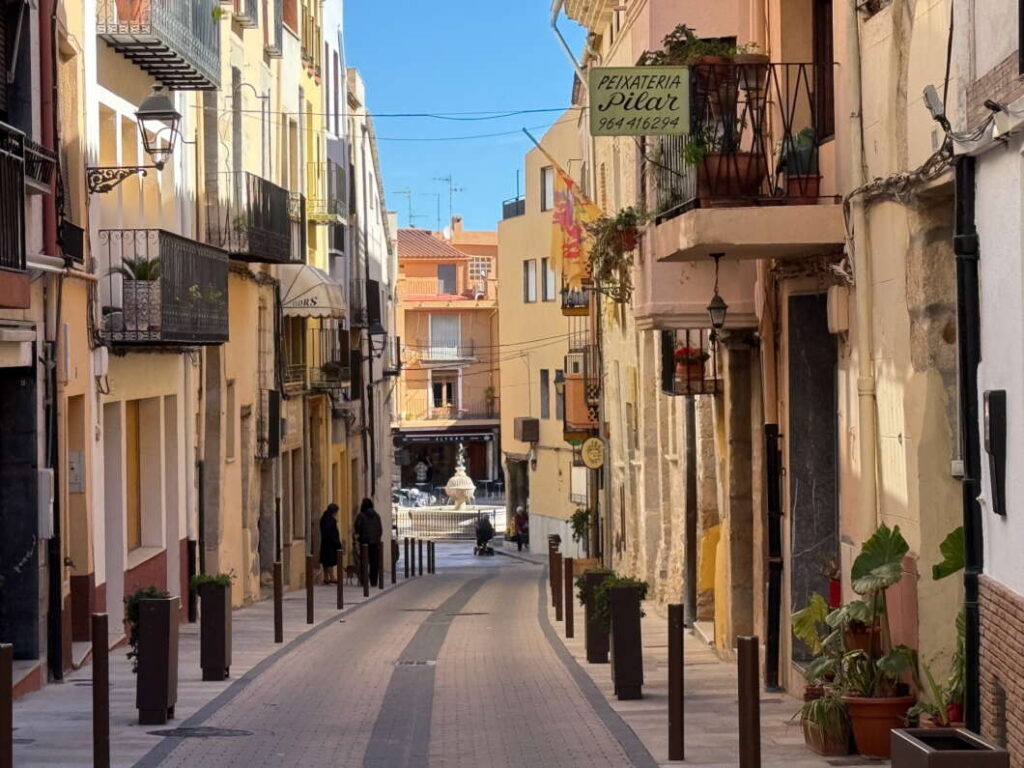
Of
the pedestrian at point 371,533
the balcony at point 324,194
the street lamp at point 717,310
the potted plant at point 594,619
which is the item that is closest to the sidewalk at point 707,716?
the potted plant at point 594,619

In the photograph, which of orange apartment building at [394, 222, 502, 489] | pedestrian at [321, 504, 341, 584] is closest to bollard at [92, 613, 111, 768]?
pedestrian at [321, 504, 341, 584]

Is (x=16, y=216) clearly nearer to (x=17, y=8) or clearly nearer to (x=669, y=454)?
(x=17, y=8)

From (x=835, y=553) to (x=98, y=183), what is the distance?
27.5 feet

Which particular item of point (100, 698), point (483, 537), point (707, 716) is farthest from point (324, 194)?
point (100, 698)

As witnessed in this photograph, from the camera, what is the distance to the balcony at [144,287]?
62.3 ft

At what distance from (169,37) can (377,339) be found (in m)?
27.7

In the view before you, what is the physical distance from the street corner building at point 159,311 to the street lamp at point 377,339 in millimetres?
4656

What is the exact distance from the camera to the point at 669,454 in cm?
2505

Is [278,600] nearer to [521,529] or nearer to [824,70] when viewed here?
[824,70]

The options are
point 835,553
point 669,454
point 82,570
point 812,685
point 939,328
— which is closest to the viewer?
point 939,328

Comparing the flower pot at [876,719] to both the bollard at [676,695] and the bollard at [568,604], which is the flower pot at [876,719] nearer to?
the bollard at [676,695]

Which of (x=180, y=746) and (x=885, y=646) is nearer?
(x=885, y=646)

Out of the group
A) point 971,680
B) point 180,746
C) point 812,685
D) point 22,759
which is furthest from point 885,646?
point 22,759

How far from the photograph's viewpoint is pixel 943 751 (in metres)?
5.91
